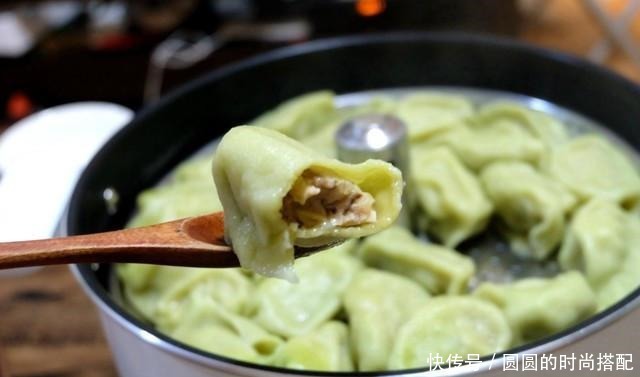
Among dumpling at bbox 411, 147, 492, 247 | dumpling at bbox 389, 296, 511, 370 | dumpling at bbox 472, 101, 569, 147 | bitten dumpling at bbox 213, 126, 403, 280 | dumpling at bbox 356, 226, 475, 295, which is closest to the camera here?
bitten dumpling at bbox 213, 126, 403, 280

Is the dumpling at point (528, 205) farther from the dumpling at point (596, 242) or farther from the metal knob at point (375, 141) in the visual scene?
the metal knob at point (375, 141)

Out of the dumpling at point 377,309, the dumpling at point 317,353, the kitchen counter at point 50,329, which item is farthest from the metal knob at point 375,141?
the kitchen counter at point 50,329

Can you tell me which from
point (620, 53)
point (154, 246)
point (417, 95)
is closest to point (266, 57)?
point (417, 95)

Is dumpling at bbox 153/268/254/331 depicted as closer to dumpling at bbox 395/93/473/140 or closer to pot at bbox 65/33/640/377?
pot at bbox 65/33/640/377

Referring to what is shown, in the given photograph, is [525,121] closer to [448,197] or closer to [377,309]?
[448,197]

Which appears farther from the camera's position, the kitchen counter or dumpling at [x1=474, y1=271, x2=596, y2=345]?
the kitchen counter

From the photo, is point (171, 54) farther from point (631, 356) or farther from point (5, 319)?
point (631, 356)

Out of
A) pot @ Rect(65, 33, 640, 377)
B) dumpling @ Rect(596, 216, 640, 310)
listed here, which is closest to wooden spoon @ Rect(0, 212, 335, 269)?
pot @ Rect(65, 33, 640, 377)

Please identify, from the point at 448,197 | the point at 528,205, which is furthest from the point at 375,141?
the point at 528,205
